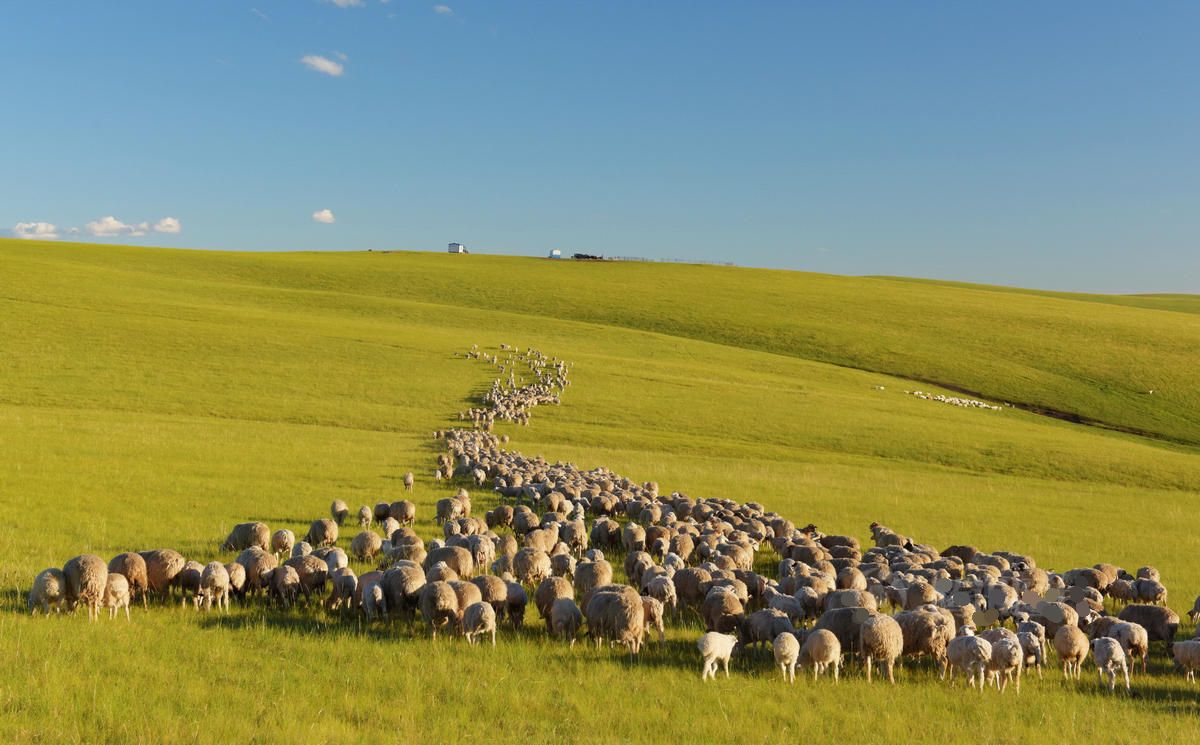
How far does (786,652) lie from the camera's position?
10812mm

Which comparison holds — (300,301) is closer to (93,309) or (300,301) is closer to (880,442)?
(93,309)

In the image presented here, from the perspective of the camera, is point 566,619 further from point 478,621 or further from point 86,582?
point 86,582

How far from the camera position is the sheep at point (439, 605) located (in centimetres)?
1170

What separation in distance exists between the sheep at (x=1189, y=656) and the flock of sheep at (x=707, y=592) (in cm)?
3

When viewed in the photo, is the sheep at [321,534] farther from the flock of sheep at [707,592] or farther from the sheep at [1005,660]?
the sheep at [1005,660]

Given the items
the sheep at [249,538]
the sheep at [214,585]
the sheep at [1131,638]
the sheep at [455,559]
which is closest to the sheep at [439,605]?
the sheep at [455,559]

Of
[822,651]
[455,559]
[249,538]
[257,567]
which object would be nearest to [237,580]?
[257,567]

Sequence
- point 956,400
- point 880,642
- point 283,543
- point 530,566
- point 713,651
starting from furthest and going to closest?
point 956,400 < point 283,543 < point 530,566 < point 880,642 < point 713,651

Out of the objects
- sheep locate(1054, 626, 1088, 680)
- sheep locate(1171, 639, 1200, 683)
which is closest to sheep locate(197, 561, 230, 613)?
sheep locate(1054, 626, 1088, 680)

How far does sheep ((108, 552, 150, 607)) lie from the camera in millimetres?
12266

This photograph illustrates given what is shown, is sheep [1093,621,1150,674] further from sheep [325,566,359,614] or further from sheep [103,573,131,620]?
sheep [103,573,131,620]

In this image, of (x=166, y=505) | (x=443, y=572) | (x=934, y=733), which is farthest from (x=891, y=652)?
(x=166, y=505)

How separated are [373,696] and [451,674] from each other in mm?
1084

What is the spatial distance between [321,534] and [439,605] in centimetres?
671
